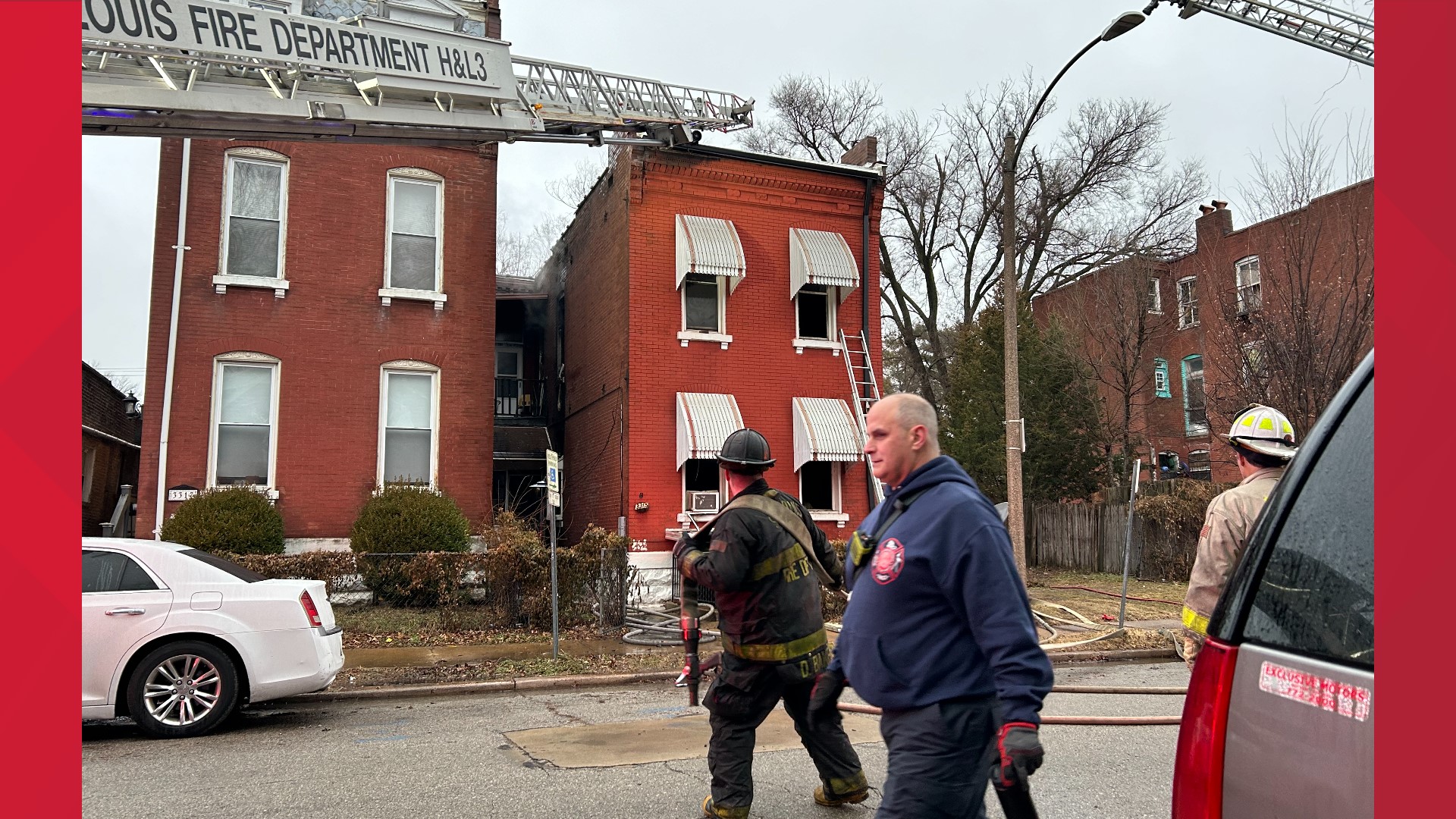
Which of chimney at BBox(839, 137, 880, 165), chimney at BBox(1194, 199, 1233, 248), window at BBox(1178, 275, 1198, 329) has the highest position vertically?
chimney at BBox(1194, 199, 1233, 248)

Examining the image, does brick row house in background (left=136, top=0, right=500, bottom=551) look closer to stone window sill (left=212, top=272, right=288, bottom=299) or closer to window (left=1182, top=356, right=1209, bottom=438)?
stone window sill (left=212, top=272, right=288, bottom=299)

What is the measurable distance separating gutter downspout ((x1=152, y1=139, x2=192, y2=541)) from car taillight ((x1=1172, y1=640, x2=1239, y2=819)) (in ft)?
51.6

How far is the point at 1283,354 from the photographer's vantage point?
15.9 metres

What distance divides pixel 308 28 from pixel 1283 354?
15.0 meters

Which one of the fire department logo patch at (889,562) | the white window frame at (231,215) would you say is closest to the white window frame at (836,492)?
the white window frame at (231,215)

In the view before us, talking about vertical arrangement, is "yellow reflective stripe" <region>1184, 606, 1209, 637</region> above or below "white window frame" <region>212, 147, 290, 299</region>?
below

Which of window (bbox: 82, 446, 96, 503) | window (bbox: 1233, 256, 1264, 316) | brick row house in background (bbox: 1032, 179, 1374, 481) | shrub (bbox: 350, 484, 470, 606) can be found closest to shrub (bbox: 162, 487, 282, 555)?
shrub (bbox: 350, 484, 470, 606)

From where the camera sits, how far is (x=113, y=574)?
7.58 meters

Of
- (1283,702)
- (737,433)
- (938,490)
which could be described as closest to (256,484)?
(737,433)

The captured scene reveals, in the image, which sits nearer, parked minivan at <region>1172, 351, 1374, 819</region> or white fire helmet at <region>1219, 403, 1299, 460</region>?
parked minivan at <region>1172, 351, 1374, 819</region>

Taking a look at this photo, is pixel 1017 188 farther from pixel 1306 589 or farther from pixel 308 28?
pixel 1306 589

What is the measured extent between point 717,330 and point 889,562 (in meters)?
14.5

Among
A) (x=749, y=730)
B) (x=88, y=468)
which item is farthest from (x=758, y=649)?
(x=88, y=468)

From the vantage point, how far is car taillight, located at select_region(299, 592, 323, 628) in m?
7.99
